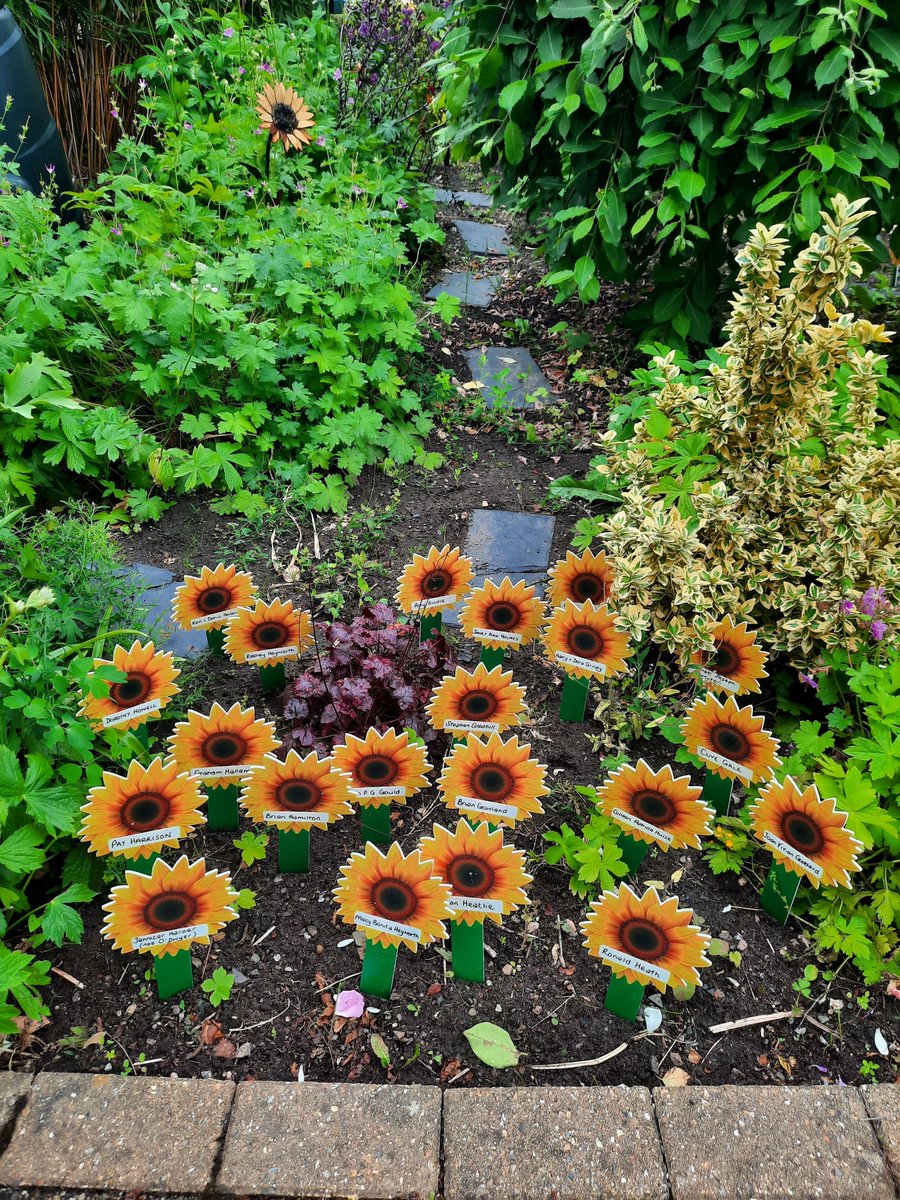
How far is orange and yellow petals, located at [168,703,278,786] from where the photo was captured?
6.03ft

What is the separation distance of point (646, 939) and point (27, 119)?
12.4ft

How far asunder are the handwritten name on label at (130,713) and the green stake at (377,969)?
2.34 feet

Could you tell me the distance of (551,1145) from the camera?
4.81 feet

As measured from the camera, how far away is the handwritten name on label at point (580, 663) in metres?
2.11

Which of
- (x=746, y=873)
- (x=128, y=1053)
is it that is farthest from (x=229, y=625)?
(x=746, y=873)

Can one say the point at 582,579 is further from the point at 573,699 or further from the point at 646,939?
the point at 646,939

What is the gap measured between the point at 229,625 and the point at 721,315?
2.69m

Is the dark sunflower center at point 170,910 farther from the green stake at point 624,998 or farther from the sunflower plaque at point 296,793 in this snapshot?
the green stake at point 624,998

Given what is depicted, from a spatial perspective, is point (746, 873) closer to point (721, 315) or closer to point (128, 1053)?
point (128, 1053)

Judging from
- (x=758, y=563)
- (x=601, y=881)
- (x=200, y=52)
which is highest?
(x=200, y=52)

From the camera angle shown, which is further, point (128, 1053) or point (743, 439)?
point (743, 439)

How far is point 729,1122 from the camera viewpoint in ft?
4.94

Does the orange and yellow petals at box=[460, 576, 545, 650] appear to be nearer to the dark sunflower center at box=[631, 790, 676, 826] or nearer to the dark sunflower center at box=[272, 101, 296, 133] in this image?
Answer: the dark sunflower center at box=[631, 790, 676, 826]

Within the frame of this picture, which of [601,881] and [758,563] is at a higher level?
[758,563]
